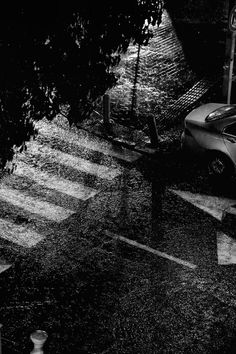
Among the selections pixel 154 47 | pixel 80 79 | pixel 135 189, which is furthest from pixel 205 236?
pixel 154 47

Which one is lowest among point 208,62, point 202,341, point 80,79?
point 202,341

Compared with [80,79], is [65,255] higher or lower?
lower

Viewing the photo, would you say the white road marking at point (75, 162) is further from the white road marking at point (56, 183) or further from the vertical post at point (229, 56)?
the vertical post at point (229, 56)

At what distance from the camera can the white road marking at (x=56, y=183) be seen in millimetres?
12344

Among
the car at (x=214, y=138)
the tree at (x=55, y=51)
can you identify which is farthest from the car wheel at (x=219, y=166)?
the tree at (x=55, y=51)

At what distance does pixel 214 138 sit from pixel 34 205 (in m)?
3.86

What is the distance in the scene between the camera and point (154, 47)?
64.6 feet

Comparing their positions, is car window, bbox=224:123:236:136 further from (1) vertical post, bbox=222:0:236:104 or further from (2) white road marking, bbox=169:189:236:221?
(1) vertical post, bbox=222:0:236:104

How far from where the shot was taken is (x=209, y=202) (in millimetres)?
12195

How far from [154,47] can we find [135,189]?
8362mm

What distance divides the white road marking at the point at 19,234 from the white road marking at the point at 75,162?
7.92ft

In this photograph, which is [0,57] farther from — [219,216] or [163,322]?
[219,216]

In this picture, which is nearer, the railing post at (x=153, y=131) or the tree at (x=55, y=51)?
the tree at (x=55, y=51)

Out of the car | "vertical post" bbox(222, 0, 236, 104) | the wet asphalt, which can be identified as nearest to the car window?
the car
